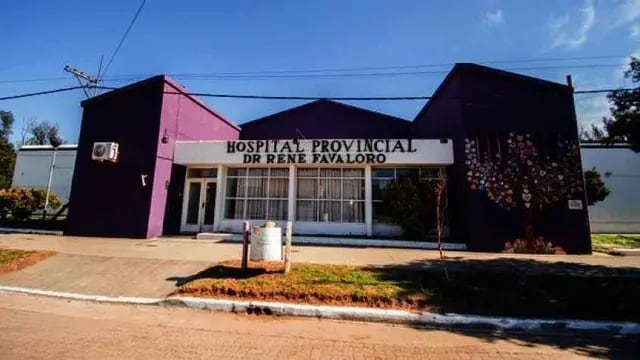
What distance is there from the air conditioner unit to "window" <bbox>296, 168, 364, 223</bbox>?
24.9ft

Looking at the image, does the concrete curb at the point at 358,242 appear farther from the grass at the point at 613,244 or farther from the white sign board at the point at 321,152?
the grass at the point at 613,244

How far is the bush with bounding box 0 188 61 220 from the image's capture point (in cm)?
1648

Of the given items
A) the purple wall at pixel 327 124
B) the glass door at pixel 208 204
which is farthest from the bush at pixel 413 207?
the purple wall at pixel 327 124

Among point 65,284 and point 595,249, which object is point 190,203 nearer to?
point 65,284

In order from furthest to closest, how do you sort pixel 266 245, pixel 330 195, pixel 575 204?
pixel 330 195 → pixel 575 204 → pixel 266 245

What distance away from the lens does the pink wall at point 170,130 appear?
14.3 m

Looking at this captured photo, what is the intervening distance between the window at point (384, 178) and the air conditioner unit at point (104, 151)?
1068cm

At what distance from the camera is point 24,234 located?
46.1ft

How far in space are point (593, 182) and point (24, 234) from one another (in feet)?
87.4

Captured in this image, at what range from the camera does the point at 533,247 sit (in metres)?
12.1

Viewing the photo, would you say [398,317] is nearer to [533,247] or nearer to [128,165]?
[533,247]

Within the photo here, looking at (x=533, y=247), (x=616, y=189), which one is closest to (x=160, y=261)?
(x=533, y=247)

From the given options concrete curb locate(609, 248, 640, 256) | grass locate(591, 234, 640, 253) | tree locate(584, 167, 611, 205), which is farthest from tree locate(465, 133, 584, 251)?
tree locate(584, 167, 611, 205)

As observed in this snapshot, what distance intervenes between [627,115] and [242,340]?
460 inches
